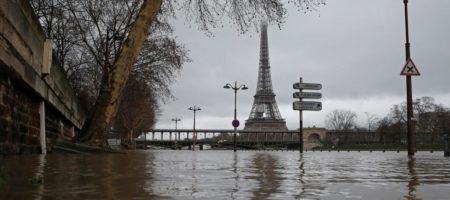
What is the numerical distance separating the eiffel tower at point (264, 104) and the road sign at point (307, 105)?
87.5m

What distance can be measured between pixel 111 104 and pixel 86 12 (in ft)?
63.1

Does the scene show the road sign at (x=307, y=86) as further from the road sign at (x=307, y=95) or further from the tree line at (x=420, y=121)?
the tree line at (x=420, y=121)

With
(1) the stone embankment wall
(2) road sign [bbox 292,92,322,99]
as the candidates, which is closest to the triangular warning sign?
(1) the stone embankment wall

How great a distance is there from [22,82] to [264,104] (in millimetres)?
114196

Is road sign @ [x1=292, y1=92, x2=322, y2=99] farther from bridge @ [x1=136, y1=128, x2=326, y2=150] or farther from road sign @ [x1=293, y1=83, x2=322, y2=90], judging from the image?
bridge @ [x1=136, y1=128, x2=326, y2=150]

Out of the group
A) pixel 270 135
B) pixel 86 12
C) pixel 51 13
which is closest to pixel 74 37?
pixel 86 12

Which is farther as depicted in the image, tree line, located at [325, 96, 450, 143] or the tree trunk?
tree line, located at [325, 96, 450, 143]

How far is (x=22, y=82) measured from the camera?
404 inches

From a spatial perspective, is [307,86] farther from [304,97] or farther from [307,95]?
[304,97]

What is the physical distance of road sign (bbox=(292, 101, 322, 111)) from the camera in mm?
31375

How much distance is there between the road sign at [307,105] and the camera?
103ft

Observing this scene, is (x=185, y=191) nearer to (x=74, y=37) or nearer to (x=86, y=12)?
(x=86, y=12)

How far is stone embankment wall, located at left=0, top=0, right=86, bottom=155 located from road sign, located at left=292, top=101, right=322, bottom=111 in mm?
18288

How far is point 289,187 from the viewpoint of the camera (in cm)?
499
